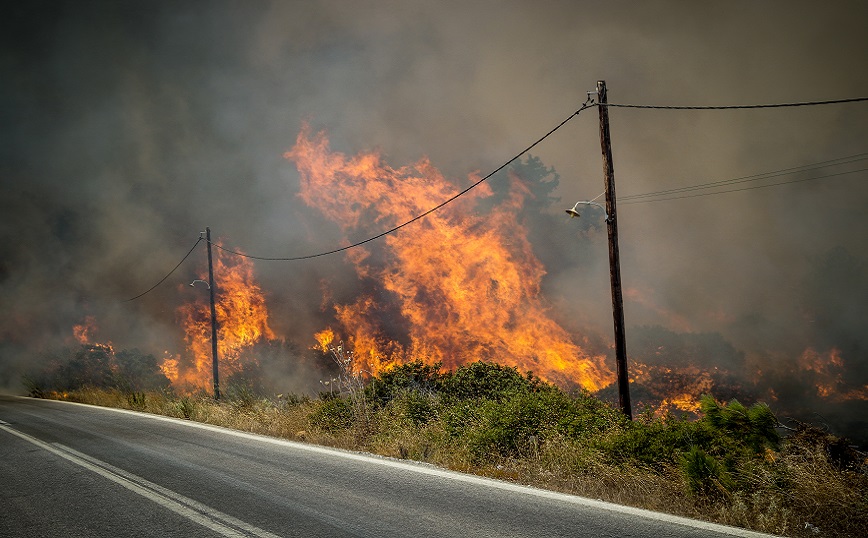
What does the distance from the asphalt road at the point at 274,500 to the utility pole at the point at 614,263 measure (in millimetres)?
4867

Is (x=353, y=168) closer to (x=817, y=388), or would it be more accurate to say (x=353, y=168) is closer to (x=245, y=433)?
(x=245, y=433)

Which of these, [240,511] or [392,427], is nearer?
[240,511]

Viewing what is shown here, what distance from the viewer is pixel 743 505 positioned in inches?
183

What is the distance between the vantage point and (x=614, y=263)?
10.7m

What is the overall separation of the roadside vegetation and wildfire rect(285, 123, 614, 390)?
23810 millimetres

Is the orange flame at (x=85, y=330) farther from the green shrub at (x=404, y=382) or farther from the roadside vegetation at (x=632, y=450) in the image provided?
the green shrub at (x=404, y=382)

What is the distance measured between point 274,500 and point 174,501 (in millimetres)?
1132

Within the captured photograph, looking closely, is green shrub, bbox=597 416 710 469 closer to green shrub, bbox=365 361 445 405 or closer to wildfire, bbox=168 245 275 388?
green shrub, bbox=365 361 445 405

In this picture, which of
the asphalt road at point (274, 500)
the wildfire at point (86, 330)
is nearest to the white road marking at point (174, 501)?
the asphalt road at point (274, 500)

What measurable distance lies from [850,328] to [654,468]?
4994cm

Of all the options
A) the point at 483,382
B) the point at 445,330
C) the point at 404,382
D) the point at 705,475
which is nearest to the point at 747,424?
the point at 705,475

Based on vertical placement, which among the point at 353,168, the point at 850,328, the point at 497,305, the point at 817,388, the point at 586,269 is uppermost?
the point at 353,168

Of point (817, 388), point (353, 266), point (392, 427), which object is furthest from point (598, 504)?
point (817, 388)

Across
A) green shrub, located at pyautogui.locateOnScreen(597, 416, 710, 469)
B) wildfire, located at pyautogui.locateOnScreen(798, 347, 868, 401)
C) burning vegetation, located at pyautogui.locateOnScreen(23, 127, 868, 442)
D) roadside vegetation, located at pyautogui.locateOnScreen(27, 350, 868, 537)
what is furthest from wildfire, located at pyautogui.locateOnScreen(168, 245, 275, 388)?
wildfire, located at pyautogui.locateOnScreen(798, 347, 868, 401)
